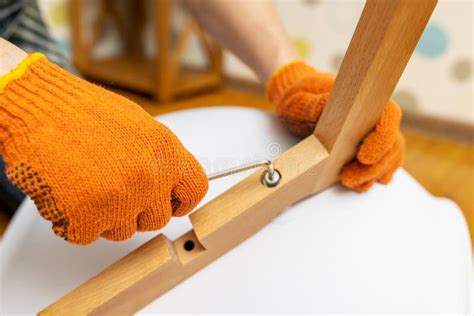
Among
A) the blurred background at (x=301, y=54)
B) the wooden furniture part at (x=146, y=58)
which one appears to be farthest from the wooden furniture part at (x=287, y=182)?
the wooden furniture part at (x=146, y=58)

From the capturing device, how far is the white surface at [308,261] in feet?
1.35

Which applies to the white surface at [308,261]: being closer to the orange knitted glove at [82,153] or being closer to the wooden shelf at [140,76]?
the orange knitted glove at [82,153]

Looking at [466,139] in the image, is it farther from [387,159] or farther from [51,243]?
[51,243]

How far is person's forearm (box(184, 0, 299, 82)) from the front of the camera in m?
0.65

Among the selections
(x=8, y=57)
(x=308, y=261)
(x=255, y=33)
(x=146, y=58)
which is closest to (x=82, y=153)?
(x=8, y=57)

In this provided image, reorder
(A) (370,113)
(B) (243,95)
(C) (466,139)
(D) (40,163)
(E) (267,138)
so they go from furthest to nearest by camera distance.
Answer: (B) (243,95)
(C) (466,139)
(E) (267,138)
(A) (370,113)
(D) (40,163)

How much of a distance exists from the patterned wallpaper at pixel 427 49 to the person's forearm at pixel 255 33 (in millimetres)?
599

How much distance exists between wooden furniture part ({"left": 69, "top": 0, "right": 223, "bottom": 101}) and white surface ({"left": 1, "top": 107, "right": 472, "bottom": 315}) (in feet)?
4.13

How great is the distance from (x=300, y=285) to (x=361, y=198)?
0.13 meters

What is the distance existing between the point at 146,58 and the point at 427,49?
1228 mm

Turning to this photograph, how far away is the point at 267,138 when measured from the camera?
543 mm

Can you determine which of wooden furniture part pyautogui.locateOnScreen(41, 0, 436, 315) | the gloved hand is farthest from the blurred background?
wooden furniture part pyautogui.locateOnScreen(41, 0, 436, 315)

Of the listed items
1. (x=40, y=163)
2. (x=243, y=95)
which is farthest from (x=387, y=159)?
(x=243, y=95)

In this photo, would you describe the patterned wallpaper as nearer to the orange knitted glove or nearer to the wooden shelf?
the wooden shelf
